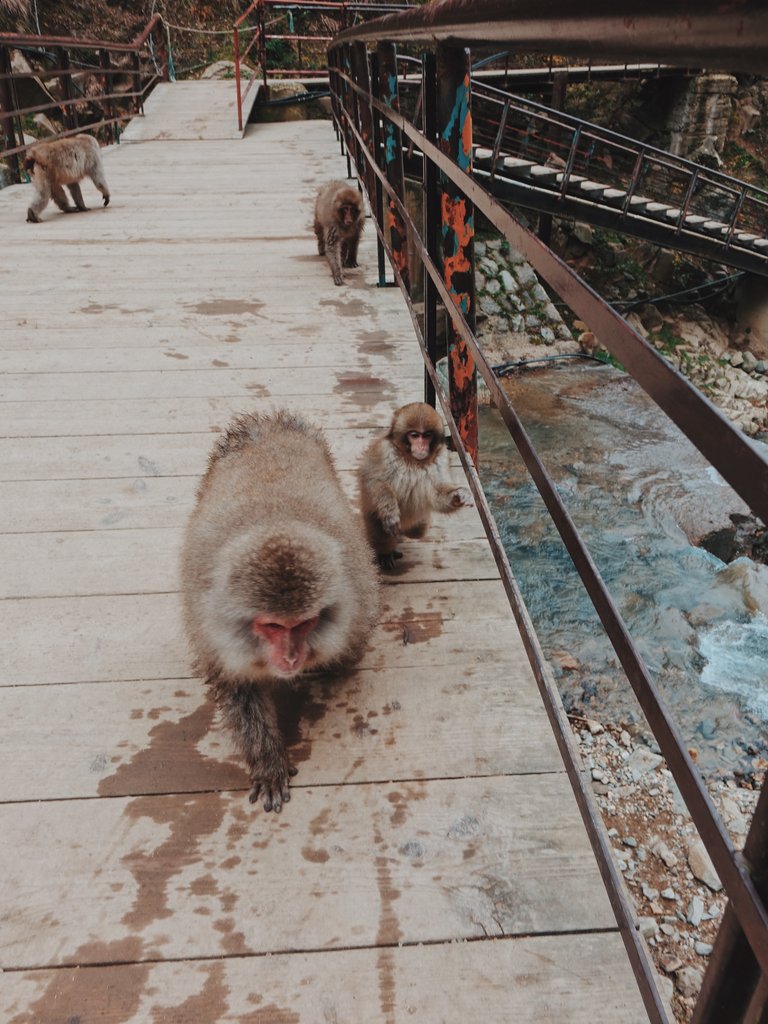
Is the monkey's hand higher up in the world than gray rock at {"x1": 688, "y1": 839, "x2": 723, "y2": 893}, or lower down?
higher up

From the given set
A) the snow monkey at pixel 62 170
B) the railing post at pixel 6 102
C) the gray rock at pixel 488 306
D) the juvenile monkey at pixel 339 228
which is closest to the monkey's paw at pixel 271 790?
the juvenile monkey at pixel 339 228

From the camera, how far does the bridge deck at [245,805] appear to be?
1.21m

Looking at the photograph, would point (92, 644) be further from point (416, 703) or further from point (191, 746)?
point (416, 703)

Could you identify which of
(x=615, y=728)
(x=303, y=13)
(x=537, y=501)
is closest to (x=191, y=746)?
(x=615, y=728)

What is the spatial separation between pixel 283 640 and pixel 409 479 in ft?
3.22

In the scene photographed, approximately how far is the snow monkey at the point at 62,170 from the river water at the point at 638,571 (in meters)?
4.26

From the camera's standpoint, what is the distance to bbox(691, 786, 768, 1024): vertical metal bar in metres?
0.65

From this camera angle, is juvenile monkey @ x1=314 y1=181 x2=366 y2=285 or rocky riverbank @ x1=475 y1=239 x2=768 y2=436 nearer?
juvenile monkey @ x1=314 y1=181 x2=366 y2=285

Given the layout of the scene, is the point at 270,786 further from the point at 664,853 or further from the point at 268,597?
the point at 664,853

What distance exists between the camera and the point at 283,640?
1469mm

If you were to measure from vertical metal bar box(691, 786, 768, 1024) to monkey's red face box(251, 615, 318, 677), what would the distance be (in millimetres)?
878

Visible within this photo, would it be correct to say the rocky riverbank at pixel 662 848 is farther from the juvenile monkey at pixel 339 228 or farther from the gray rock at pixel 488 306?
the gray rock at pixel 488 306

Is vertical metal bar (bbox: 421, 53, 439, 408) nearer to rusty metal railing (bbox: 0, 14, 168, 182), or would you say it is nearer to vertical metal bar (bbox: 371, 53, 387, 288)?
vertical metal bar (bbox: 371, 53, 387, 288)

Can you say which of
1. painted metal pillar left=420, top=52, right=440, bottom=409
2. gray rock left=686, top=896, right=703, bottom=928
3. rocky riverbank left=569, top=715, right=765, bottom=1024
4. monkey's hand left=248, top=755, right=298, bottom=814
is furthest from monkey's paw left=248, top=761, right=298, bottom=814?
gray rock left=686, top=896, right=703, bottom=928
